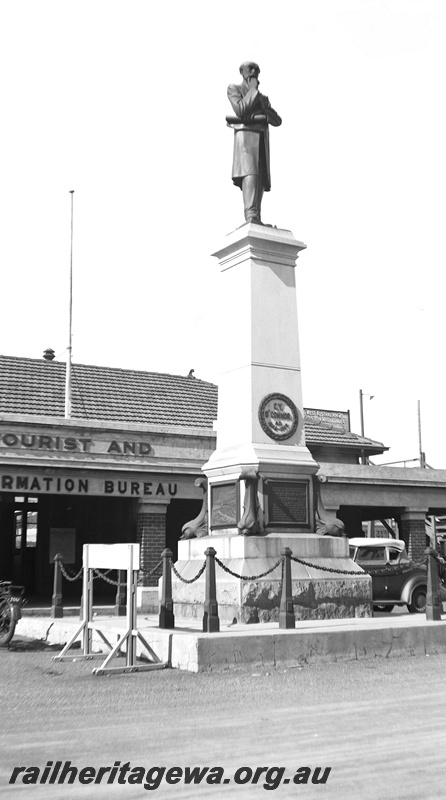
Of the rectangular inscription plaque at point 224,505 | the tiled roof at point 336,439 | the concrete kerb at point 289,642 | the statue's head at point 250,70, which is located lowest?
the concrete kerb at point 289,642

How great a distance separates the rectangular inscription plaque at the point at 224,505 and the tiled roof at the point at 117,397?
11308mm

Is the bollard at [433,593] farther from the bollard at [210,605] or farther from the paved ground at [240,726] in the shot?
the bollard at [210,605]

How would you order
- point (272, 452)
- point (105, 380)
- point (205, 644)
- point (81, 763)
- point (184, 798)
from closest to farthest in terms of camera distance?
point (184, 798) < point (81, 763) < point (205, 644) < point (272, 452) < point (105, 380)

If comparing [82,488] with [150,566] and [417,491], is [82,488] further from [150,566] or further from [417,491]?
[417,491]

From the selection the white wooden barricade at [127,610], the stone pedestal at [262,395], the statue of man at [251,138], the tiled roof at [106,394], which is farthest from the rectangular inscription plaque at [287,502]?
the tiled roof at [106,394]

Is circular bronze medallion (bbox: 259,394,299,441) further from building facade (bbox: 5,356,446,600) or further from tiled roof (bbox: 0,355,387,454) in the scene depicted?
tiled roof (bbox: 0,355,387,454)

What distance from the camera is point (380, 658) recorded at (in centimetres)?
1041

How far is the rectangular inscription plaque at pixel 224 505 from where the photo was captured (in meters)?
12.9

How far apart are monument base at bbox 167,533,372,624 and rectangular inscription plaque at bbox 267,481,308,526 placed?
10.1 inches

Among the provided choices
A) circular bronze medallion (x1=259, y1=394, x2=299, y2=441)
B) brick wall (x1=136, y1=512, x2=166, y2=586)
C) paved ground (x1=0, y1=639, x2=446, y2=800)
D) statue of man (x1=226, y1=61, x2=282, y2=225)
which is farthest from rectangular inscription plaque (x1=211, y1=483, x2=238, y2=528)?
brick wall (x1=136, y1=512, x2=166, y2=586)

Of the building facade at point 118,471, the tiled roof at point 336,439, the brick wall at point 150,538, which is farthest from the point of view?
the tiled roof at point 336,439

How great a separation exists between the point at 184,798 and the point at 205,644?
463 cm

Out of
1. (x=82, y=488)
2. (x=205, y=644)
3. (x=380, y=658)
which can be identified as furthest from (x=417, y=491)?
(x=205, y=644)

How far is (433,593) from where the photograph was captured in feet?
39.1
